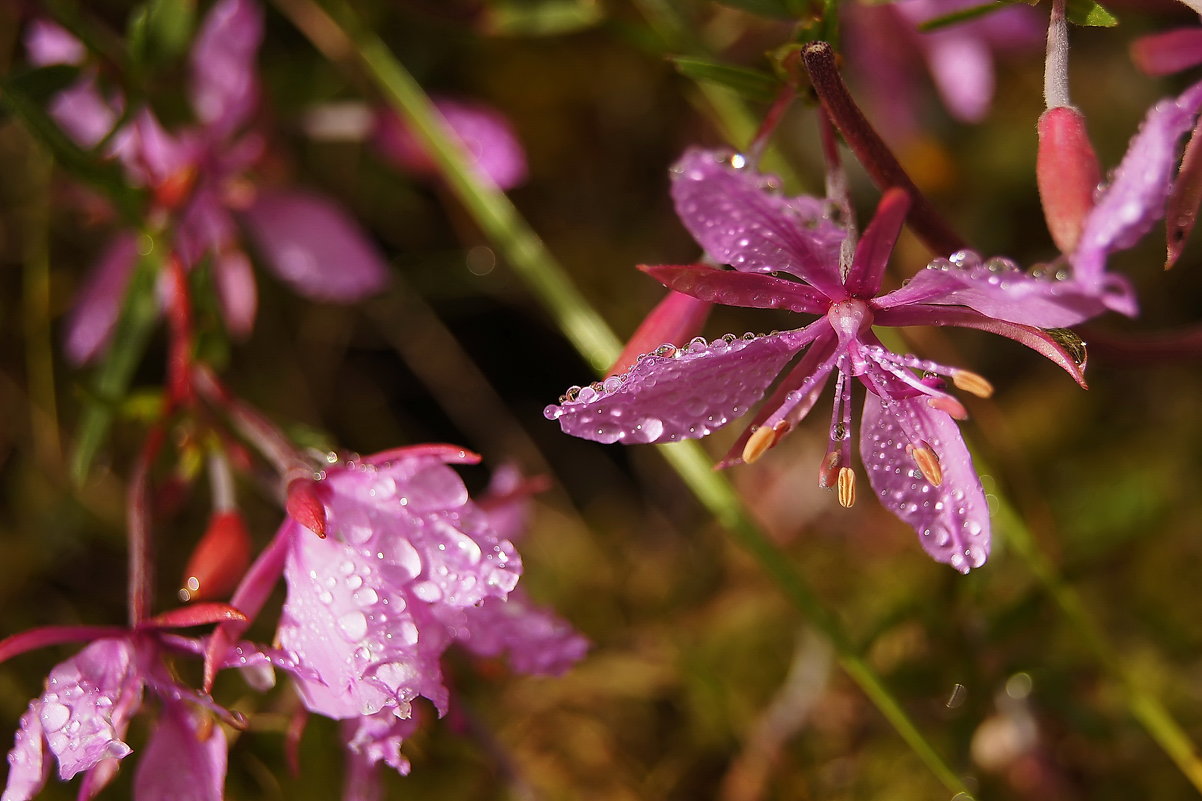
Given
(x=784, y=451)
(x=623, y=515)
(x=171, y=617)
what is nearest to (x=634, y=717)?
(x=623, y=515)

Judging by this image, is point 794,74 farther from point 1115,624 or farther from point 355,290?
point 1115,624

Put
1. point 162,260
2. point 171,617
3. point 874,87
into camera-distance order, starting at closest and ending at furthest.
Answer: point 171,617 → point 162,260 → point 874,87

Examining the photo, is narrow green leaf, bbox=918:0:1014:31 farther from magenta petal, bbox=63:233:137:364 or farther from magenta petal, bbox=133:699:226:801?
magenta petal, bbox=63:233:137:364

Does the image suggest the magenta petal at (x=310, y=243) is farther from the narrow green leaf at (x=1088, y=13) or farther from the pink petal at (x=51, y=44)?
the narrow green leaf at (x=1088, y=13)

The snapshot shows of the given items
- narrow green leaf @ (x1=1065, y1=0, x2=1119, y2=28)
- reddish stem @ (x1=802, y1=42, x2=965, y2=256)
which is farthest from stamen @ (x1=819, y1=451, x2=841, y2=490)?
narrow green leaf @ (x1=1065, y1=0, x2=1119, y2=28)

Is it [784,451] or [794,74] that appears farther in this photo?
[784,451]

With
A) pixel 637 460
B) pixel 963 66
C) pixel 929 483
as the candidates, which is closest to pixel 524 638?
pixel 929 483
